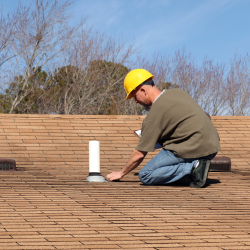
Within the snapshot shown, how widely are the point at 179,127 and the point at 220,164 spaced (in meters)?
1.73

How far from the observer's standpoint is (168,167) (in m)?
3.66

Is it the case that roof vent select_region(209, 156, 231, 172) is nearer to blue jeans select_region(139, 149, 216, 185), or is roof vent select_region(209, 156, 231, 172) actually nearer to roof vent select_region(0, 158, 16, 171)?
blue jeans select_region(139, 149, 216, 185)

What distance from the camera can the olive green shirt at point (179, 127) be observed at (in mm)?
3432

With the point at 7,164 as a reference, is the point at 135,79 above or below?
above

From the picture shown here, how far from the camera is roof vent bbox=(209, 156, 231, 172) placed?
4976 mm

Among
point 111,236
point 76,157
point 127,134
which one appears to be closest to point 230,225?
point 111,236

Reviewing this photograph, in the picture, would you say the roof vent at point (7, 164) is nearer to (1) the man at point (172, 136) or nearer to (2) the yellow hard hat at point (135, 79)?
(1) the man at point (172, 136)

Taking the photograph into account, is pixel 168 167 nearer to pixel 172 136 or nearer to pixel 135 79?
pixel 172 136

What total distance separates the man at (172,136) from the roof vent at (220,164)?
136 centimetres

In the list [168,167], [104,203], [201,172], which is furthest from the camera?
[168,167]

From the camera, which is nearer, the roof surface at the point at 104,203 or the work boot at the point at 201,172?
the roof surface at the point at 104,203

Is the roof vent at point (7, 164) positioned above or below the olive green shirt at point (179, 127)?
below

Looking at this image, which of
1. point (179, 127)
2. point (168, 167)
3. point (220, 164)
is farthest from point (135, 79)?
point (220, 164)

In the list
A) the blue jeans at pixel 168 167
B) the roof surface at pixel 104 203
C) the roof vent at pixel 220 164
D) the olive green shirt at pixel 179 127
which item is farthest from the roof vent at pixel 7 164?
the roof vent at pixel 220 164
